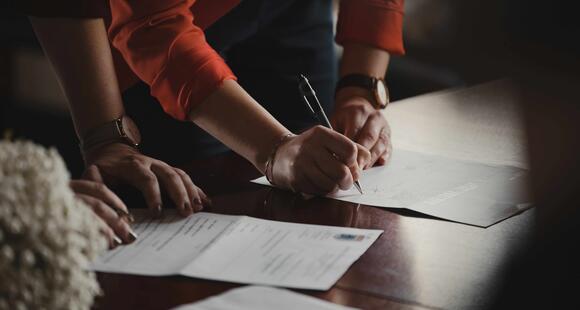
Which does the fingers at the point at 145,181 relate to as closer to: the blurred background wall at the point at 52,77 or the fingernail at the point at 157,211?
the fingernail at the point at 157,211

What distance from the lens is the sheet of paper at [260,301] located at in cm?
79

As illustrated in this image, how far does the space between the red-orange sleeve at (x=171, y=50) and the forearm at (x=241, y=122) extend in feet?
0.06

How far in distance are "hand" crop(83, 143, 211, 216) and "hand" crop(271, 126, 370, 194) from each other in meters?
0.13

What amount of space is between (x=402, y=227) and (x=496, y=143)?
0.49m

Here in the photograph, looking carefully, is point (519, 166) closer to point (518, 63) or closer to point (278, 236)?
point (278, 236)

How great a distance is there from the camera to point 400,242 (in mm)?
1005

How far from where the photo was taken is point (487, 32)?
494 mm

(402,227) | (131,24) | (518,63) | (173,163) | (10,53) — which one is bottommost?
(10,53)

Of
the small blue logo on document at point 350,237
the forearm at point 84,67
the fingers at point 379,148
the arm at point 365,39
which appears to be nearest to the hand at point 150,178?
the forearm at point 84,67

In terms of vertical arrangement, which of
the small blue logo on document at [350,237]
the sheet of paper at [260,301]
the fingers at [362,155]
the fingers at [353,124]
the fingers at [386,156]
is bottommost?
the fingers at [386,156]

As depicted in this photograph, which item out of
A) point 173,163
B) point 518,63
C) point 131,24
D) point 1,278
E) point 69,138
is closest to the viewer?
point 518,63

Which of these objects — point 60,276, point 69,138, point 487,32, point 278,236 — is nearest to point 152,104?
point 278,236

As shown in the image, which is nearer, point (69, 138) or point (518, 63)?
point (518, 63)

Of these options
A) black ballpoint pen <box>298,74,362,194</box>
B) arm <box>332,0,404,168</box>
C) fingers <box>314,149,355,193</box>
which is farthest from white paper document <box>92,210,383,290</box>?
arm <box>332,0,404,168</box>
